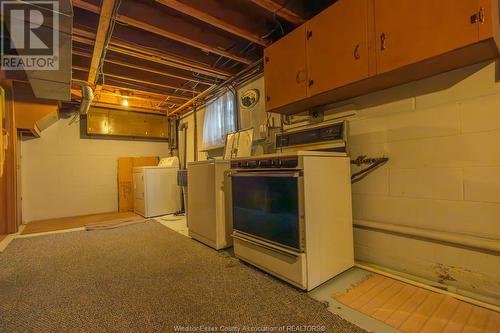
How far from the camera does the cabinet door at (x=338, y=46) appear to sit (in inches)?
63.4

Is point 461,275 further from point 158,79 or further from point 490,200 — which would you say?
point 158,79

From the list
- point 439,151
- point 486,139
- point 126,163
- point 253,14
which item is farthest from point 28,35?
point 126,163

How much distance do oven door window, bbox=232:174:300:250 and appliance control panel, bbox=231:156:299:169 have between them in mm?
76

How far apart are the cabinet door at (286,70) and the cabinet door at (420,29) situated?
0.63 m

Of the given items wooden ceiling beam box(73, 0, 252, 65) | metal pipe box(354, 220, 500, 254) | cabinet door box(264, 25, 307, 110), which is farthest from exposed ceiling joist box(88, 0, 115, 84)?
metal pipe box(354, 220, 500, 254)

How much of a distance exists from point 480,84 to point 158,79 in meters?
3.72

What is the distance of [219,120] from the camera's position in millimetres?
3744

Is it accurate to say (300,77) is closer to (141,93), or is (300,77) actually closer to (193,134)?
(193,134)

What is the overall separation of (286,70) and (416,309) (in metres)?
2.00

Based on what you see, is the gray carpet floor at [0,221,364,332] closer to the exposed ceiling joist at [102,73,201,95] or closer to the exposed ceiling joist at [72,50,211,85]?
the exposed ceiling joist at [72,50,211,85]

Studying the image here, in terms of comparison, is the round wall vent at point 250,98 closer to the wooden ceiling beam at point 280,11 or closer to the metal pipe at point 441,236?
the wooden ceiling beam at point 280,11

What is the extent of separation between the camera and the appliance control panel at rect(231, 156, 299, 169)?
1.61 meters

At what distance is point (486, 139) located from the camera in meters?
1.40

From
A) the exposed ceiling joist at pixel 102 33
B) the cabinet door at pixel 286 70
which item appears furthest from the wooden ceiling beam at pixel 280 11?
the exposed ceiling joist at pixel 102 33
